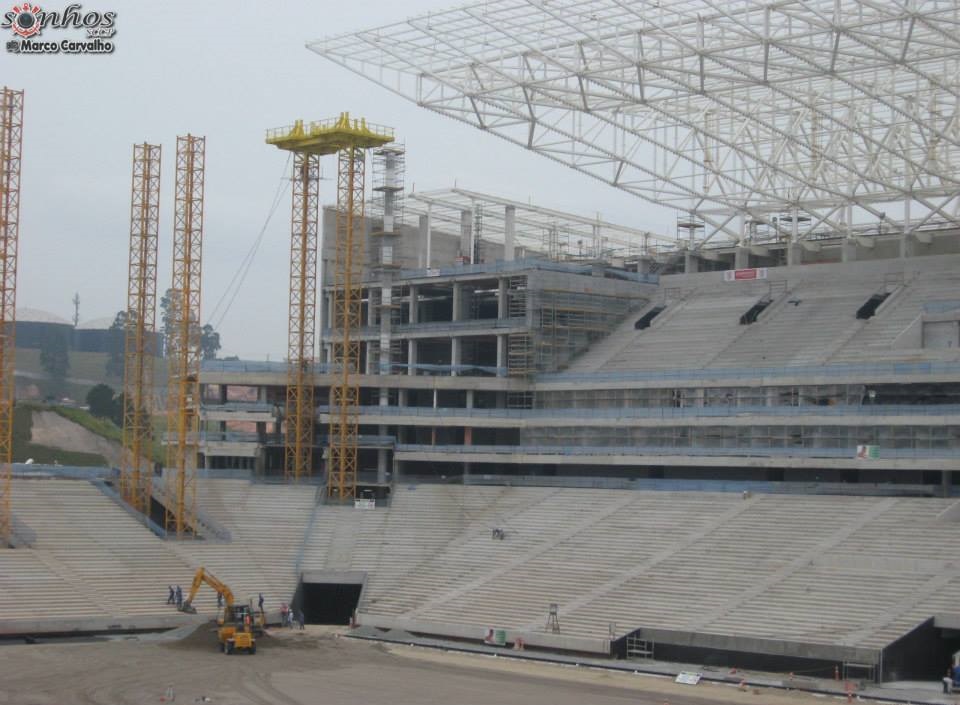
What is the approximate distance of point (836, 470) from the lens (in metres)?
66.6

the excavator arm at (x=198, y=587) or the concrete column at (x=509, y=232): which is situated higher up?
the concrete column at (x=509, y=232)

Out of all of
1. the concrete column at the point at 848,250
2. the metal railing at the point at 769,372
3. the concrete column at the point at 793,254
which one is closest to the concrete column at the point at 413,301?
the metal railing at the point at 769,372

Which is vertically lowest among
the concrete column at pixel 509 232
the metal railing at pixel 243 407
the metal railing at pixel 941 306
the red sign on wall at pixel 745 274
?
the metal railing at pixel 243 407

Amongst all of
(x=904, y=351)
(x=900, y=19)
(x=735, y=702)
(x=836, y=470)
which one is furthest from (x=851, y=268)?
(x=735, y=702)

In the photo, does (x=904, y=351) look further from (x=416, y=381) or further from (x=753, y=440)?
(x=416, y=381)

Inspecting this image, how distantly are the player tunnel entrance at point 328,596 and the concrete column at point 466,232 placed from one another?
1371 inches

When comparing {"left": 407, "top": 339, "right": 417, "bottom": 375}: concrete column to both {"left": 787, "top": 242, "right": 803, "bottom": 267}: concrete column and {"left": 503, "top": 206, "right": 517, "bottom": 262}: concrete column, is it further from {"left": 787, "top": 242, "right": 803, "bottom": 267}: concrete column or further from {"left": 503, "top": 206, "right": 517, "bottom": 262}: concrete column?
{"left": 787, "top": 242, "right": 803, "bottom": 267}: concrete column

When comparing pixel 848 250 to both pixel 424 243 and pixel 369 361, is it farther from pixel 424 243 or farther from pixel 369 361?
pixel 369 361

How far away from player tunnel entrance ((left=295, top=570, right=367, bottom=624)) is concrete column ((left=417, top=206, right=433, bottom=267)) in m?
31.3

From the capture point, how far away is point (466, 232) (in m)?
96.3

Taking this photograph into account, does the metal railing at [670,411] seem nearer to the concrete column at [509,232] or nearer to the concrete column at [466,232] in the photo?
the concrete column at [509,232]

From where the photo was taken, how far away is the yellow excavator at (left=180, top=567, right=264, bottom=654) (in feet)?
171

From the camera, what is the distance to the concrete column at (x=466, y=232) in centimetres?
9581

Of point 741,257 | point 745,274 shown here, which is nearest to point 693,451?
point 745,274
